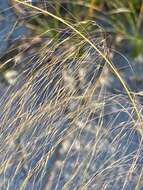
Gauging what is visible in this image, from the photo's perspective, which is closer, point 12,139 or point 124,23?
point 12,139

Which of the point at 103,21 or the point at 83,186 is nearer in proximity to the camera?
the point at 83,186

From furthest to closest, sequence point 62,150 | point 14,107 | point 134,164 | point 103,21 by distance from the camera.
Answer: point 103,21 < point 62,150 < point 14,107 < point 134,164

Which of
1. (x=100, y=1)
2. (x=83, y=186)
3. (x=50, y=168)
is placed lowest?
(x=50, y=168)

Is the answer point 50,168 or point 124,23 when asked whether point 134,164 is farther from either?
point 124,23

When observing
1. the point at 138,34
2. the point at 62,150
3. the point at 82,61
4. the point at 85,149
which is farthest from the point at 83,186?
the point at 138,34

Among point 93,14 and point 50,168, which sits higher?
point 93,14

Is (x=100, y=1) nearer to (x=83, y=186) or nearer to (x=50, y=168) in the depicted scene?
(x=50, y=168)

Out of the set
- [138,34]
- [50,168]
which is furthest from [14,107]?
[138,34]

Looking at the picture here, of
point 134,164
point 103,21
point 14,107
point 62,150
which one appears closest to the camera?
point 134,164

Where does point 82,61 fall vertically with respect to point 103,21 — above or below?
above
